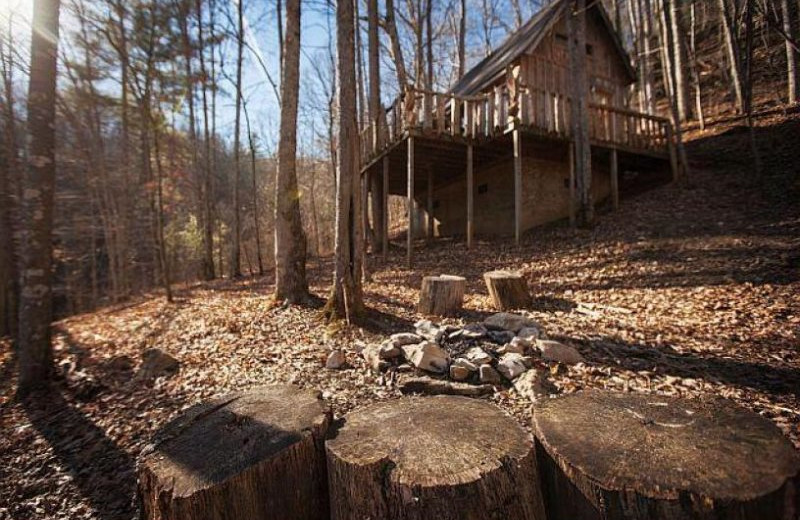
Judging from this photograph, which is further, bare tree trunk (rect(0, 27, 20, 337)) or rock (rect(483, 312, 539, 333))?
bare tree trunk (rect(0, 27, 20, 337))

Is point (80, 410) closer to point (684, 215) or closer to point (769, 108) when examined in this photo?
point (684, 215)

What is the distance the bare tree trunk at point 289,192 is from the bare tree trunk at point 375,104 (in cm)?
502

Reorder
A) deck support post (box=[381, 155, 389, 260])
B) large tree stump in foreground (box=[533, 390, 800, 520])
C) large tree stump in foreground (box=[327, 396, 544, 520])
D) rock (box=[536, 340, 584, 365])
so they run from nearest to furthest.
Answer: large tree stump in foreground (box=[533, 390, 800, 520]) → large tree stump in foreground (box=[327, 396, 544, 520]) → rock (box=[536, 340, 584, 365]) → deck support post (box=[381, 155, 389, 260])

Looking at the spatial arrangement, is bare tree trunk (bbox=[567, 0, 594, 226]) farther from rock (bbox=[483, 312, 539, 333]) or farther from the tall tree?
the tall tree

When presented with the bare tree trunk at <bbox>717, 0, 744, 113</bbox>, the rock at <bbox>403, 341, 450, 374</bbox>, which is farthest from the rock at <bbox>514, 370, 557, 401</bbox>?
the bare tree trunk at <bbox>717, 0, 744, 113</bbox>

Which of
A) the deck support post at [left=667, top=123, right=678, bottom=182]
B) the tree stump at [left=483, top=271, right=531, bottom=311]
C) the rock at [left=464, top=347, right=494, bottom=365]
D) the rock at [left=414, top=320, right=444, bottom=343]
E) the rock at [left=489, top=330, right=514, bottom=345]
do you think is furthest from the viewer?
the deck support post at [left=667, top=123, right=678, bottom=182]

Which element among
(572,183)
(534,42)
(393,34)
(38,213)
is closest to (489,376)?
(38,213)

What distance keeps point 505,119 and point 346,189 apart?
6818 mm

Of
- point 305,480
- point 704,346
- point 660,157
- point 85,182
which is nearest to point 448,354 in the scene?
point 305,480

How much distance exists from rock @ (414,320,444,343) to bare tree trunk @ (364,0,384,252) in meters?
8.26

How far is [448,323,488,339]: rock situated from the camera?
4082 millimetres

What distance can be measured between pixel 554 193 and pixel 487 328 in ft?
32.9

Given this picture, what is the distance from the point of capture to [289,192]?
6.85 metres

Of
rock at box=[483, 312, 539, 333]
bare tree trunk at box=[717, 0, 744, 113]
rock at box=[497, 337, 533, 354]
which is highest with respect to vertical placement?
bare tree trunk at box=[717, 0, 744, 113]
